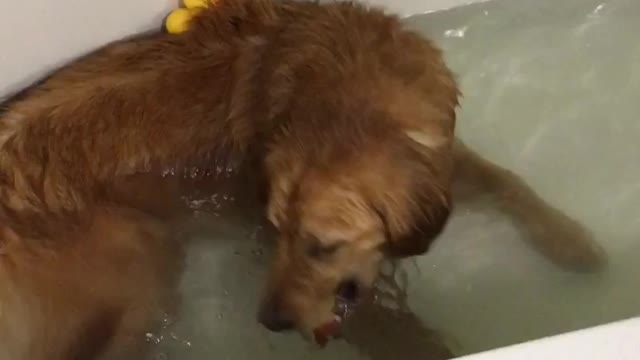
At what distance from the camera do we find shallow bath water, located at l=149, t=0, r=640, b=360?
169 centimetres

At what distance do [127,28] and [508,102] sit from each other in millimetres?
721

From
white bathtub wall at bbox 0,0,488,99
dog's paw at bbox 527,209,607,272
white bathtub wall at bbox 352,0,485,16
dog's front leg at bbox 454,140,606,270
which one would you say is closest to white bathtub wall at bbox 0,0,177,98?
white bathtub wall at bbox 0,0,488,99

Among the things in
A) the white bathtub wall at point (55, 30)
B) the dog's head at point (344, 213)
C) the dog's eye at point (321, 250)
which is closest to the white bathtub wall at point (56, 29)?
the white bathtub wall at point (55, 30)

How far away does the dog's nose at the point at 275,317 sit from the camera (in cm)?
151

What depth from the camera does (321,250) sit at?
145 centimetres

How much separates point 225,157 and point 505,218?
1.72 feet

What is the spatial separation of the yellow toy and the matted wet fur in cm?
3

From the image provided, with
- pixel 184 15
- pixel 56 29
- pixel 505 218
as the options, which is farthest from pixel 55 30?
pixel 505 218

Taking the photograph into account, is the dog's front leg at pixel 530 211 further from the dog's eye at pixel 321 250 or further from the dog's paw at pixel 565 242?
the dog's eye at pixel 321 250

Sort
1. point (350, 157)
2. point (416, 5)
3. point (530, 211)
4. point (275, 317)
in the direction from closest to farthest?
point (350, 157), point (275, 317), point (530, 211), point (416, 5)

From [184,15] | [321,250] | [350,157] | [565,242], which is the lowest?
[565,242]

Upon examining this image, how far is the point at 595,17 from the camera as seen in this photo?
1.99 m

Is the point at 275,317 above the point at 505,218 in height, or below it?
above

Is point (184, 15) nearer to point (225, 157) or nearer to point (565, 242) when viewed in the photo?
point (225, 157)
